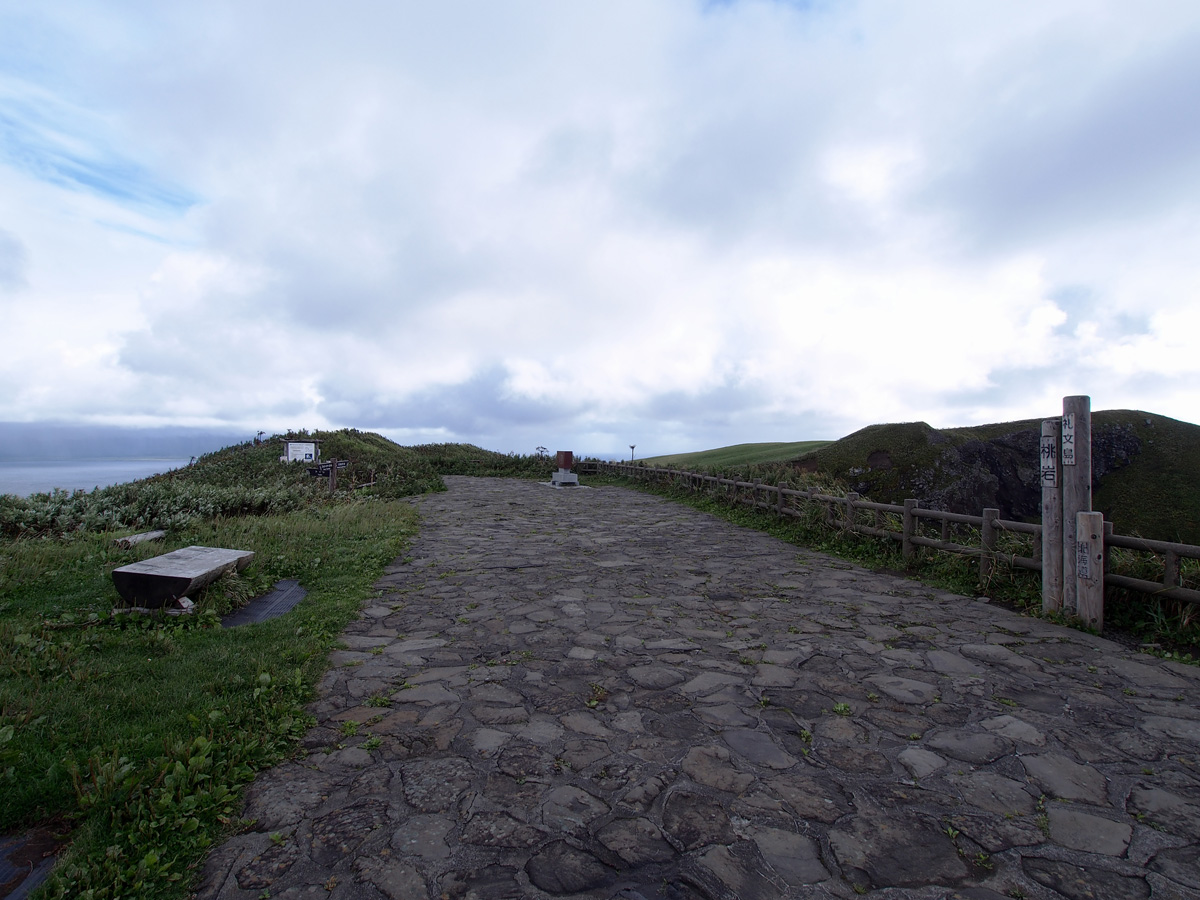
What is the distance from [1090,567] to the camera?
20.3 ft

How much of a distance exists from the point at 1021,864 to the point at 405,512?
14.1 meters

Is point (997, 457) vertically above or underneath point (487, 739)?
above

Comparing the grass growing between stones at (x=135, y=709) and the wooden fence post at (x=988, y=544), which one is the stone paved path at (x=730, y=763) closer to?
the grass growing between stones at (x=135, y=709)

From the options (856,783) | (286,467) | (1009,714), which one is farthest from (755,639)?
(286,467)

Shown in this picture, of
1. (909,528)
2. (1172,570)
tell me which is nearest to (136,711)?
(1172,570)

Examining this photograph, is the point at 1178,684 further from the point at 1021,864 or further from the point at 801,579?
the point at 801,579

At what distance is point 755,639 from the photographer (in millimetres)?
5852

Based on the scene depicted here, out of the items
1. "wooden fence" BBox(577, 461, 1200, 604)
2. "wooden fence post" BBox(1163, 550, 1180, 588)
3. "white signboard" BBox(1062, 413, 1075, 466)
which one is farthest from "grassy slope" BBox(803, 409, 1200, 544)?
"white signboard" BBox(1062, 413, 1075, 466)

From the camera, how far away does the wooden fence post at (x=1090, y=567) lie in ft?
20.1

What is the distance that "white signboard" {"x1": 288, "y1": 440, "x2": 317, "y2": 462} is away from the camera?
85.5ft

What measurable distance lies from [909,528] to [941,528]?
0.45 meters

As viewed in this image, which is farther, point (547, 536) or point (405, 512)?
point (405, 512)

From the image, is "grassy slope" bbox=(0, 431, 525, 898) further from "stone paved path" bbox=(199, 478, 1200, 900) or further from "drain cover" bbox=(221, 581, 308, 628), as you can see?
"stone paved path" bbox=(199, 478, 1200, 900)

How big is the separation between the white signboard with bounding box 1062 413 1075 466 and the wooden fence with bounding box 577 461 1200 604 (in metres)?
0.75
